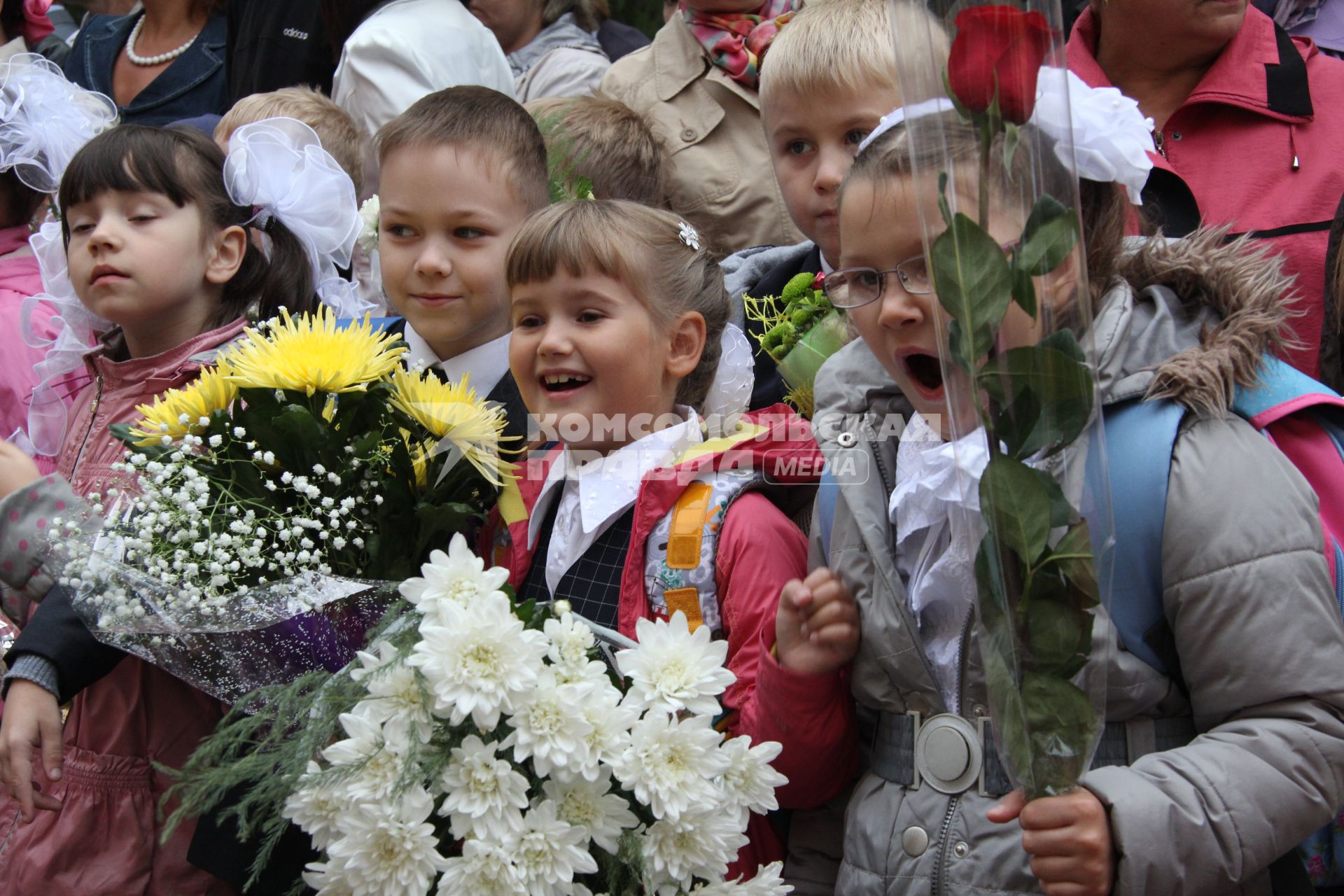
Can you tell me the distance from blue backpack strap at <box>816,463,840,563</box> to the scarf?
6.16 ft

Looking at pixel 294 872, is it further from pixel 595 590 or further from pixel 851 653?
pixel 851 653

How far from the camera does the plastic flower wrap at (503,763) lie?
1863mm

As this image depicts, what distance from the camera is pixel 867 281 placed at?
2193 mm

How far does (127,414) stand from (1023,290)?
93.5 inches

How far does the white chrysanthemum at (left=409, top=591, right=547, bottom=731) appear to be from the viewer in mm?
1842

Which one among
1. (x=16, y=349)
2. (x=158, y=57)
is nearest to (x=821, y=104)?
(x=16, y=349)

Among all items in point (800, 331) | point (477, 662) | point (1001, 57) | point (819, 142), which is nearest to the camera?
point (1001, 57)

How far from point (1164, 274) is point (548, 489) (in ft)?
3.94

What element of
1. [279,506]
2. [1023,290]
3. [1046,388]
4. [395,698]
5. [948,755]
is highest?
[1023,290]

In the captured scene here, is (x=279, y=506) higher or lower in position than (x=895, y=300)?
lower

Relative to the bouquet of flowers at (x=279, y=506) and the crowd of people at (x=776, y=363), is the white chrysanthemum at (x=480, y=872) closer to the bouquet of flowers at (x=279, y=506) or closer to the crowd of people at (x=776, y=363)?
the crowd of people at (x=776, y=363)

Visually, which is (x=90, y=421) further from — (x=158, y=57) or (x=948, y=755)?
(x=158, y=57)

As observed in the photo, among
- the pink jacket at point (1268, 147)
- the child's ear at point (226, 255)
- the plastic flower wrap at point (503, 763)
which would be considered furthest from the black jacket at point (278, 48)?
the plastic flower wrap at point (503, 763)

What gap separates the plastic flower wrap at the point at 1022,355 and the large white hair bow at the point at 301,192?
209cm
